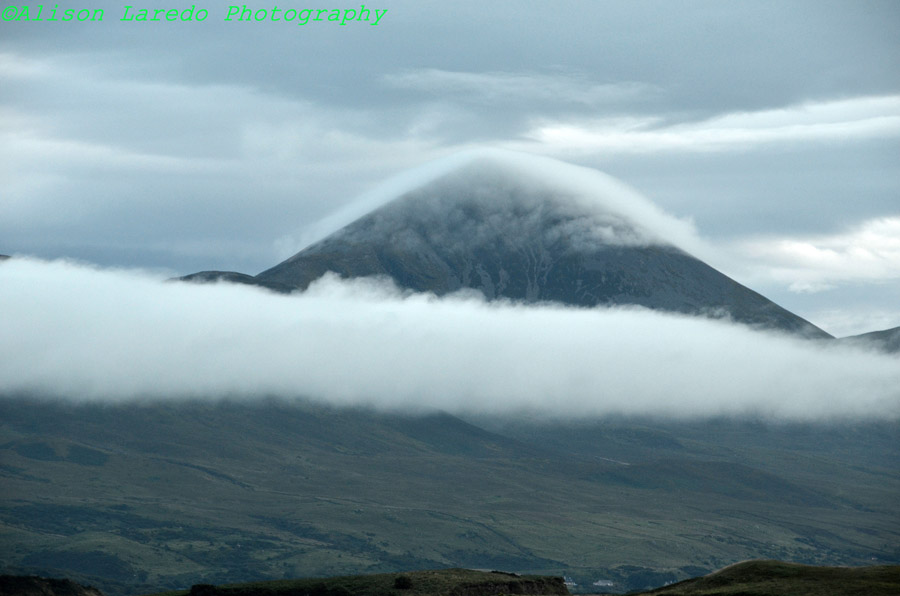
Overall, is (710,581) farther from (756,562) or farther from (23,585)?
(23,585)

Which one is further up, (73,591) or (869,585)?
(869,585)

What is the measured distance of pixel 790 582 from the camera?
98.5 metres

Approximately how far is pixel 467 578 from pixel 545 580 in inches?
319

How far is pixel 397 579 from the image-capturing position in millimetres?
113938

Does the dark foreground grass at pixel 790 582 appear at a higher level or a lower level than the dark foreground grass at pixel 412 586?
higher

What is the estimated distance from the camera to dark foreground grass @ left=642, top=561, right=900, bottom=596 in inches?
3664

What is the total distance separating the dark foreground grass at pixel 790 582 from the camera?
93.1 meters

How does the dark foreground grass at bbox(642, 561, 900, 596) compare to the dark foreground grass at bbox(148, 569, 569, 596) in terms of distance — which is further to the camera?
the dark foreground grass at bbox(148, 569, 569, 596)

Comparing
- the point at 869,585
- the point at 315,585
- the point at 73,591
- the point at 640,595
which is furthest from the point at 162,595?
the point at 869,585

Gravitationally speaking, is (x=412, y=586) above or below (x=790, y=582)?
below

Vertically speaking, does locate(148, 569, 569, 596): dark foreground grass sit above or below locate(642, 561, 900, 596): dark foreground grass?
below

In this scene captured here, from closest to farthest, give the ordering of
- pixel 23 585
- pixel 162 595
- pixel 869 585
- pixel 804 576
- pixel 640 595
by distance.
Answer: pixel 869 585 < pixel 804 576 < pixel 640 595 < pixel 23 585 < pixel 162 595

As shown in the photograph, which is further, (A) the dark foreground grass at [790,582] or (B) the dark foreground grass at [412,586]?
(B) the dark foreground grass at [412,586]

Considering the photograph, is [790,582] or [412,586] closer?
[790,582]
